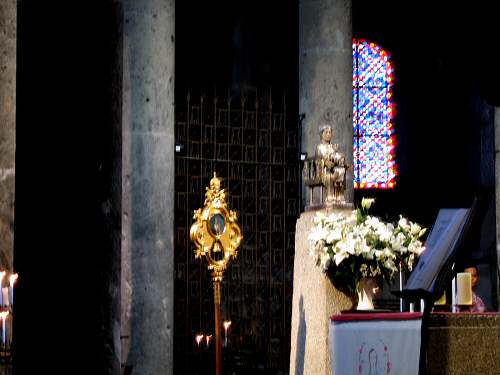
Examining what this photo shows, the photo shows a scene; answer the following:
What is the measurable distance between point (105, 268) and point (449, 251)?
230cm

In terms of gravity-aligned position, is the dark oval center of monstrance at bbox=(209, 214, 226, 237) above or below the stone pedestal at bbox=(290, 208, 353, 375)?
above

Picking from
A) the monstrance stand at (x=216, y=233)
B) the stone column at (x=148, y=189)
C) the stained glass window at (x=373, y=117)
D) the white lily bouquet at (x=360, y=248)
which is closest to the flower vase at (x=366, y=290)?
the white lily bouquet at (x=360, y=248)

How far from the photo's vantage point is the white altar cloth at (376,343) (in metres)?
6.39

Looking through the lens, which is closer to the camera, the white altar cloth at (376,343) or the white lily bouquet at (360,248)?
the white altar cloth at (376,343)

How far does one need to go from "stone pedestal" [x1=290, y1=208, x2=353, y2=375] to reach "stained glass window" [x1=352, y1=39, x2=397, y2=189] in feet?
35.2

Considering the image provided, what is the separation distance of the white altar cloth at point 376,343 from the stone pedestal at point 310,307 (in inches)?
74.5

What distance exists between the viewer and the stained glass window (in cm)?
2044

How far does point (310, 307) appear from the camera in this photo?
924cm

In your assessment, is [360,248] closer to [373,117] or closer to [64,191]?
[64,191]

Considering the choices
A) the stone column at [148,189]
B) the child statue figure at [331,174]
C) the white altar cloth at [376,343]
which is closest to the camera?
the white altar cloth at [376,343]

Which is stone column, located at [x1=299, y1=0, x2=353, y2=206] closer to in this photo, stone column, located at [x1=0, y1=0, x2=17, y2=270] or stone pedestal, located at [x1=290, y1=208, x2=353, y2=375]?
stone pedestal, located at [x1=290, y1=208, x2=353, y2=375]

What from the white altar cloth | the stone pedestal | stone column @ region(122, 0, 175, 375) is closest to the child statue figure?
the stone pedestal

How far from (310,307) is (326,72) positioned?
665 cm

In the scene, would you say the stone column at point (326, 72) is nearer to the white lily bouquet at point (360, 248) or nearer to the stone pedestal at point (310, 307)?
the stone pedestal at point (310, 307)
